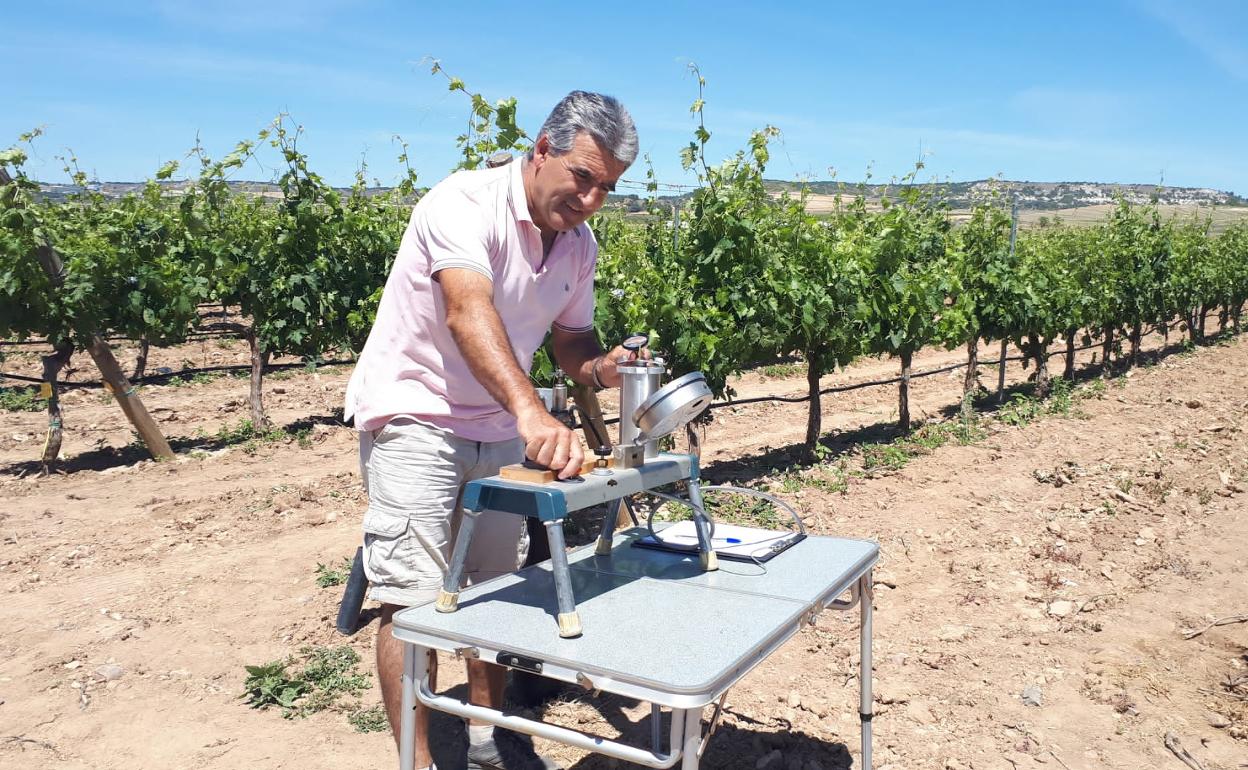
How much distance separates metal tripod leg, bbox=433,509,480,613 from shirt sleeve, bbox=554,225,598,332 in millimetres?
883

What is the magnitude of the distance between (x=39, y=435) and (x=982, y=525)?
8114 mm

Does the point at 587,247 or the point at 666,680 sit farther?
the point at 587,247

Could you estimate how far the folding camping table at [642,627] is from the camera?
1.71 m

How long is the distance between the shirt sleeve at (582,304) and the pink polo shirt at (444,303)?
0.37 feet

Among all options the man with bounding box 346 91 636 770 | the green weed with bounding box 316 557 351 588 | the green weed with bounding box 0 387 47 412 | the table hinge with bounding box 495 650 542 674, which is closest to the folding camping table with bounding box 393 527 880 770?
the table hinge with bounding box 495 650 542 674

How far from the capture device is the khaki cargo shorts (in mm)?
2387

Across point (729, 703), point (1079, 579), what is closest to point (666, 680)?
point (729, 703)

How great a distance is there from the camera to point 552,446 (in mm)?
1927

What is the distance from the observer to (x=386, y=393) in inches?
95.7

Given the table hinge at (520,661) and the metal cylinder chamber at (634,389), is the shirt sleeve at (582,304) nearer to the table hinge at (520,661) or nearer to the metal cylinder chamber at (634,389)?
the metal cylinder chamber at (634,389)

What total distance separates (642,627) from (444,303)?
84 cm

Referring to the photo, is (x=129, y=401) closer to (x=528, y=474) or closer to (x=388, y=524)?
(x=388, y=524)

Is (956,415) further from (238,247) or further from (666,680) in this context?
(666,680)

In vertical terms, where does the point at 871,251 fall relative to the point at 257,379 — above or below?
above
